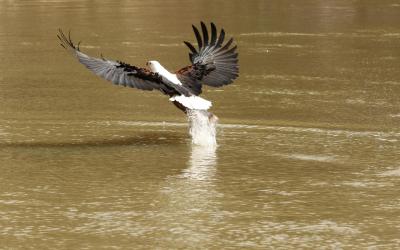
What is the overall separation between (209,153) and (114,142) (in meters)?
1.07

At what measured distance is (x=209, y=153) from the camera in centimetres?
1057

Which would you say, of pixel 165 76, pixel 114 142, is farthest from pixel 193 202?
pixel 114 142

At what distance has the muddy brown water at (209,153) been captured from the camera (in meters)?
7.74

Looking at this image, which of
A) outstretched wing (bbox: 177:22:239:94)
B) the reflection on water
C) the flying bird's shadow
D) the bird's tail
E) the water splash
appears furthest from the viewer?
outstretched wing (bbox: 177:22:239:94)

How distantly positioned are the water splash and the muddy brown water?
0.41 feet

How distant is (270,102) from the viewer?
13664 mm

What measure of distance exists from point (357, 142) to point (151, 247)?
425 cm

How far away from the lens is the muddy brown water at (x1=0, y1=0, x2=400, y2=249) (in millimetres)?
7738

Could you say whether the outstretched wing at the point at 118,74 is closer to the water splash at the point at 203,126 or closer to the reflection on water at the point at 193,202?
the water splash at the point at 203,126

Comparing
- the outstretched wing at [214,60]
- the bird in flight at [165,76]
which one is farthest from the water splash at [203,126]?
the outstretched wing at [214,60]

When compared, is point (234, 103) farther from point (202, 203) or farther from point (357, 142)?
point (202, 203)

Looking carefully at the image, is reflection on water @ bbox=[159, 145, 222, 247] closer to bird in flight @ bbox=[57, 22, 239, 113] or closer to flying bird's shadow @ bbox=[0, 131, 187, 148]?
bird in flight @ bbox=[57, 22, 239, 113]

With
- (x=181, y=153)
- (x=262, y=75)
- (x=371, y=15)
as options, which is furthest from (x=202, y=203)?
(x=371, y=15)

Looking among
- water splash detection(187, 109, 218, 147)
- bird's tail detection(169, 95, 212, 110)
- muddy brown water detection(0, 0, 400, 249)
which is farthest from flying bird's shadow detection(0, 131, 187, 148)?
bird's tail detection(169, 95, 212, 110)
